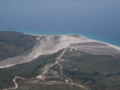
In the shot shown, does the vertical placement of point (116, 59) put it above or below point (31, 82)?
above

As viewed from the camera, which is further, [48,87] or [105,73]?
[105,73]

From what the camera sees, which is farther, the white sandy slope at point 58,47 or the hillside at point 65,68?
the white sandy slope at point 58,47

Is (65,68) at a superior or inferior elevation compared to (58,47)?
inferior

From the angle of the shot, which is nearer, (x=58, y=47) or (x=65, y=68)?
(x=65, y=68)

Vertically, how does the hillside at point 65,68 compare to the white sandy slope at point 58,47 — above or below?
below

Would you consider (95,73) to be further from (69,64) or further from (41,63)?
(41,63)

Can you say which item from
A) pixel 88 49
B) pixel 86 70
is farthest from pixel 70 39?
pixel 86 70

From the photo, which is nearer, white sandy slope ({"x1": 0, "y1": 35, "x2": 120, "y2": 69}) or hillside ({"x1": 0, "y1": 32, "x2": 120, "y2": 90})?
hillside ({"x1": 0, "y1": 32, "x2": 120, "y2": 90})

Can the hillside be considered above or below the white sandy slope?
below
